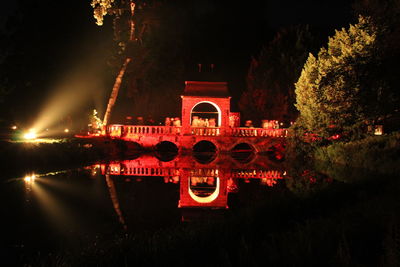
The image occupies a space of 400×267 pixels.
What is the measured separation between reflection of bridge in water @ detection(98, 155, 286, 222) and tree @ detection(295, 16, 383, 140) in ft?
12.4

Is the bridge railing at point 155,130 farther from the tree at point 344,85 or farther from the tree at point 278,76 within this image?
the tree at point 344,85

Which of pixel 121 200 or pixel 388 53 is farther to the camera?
pixel 388 53

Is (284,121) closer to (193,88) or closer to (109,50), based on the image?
(193,88)

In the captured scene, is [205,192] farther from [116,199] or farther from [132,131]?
[132,131]

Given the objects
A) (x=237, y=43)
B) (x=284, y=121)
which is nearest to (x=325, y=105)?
(x=284, y=121)

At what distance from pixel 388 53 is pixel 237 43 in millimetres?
24910

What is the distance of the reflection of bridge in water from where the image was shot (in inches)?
504

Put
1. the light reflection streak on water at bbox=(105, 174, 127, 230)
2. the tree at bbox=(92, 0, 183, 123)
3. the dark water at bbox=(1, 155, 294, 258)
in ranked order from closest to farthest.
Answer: the dark water at bbox=(1, 155, 294, 258) → the light reflection streak on water at bbox=(105, 174, 127, 230) → the tree at bbox=(92, 0, 183, 123)

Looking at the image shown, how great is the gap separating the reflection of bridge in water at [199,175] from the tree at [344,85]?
379 cm

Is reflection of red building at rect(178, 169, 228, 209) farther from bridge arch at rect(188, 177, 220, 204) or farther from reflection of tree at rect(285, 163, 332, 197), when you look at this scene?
reflection of tree at rect(285, 163, 332, 197)

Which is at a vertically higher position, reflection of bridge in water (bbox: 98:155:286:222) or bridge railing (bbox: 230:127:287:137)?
bridge railing (bbox: 230:127:287:137)

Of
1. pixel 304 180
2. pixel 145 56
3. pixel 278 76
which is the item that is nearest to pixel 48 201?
pixel 304 180

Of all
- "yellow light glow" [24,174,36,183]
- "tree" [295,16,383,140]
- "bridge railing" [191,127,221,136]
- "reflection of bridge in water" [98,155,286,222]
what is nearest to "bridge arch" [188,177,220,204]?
"reflection of bridge in water" [98,155,286,222]

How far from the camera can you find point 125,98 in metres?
36.2
